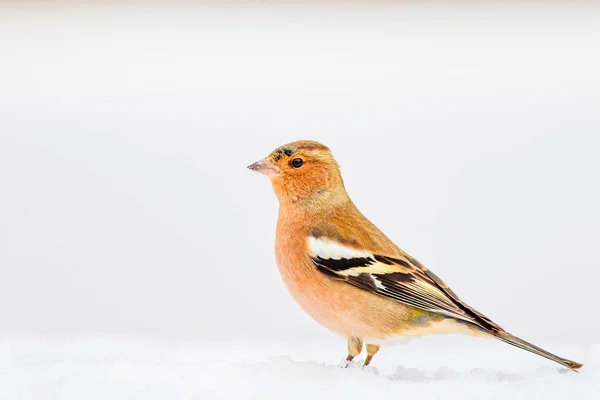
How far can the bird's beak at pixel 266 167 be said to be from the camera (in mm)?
1945

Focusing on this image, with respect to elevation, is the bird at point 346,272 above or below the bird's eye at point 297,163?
below

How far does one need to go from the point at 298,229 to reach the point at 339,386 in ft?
1.67

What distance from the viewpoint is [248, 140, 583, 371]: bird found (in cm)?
184

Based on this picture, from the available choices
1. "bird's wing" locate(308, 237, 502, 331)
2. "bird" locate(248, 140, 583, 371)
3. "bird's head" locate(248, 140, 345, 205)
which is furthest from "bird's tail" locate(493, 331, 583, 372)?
"bird's head" locate(248, 140, 345, 205)

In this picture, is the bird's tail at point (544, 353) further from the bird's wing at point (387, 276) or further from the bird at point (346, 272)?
the bird's wing at point (387, 276)

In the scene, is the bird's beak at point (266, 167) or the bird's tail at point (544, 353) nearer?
the bird's tail at point (544, 353)

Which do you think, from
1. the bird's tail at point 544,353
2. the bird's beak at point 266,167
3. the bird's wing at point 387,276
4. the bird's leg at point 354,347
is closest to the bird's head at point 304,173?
the bird's beak at point 266,167

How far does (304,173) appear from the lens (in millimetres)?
2027

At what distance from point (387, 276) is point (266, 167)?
1.34 feet

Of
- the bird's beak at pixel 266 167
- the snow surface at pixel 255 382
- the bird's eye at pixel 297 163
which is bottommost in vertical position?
the snow surface at pixel 255 382

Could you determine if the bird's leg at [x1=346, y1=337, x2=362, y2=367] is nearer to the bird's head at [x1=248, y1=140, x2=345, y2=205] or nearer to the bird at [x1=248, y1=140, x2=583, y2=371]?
the bird at [x1=248, y1=140, x2=583, y2=371]

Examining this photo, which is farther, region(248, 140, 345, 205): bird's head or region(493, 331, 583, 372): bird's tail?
region(248, 140, 345, 205): bird's head

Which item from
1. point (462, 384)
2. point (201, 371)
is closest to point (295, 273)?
point (201, 371)

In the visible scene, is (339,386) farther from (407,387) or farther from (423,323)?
(423,323)
